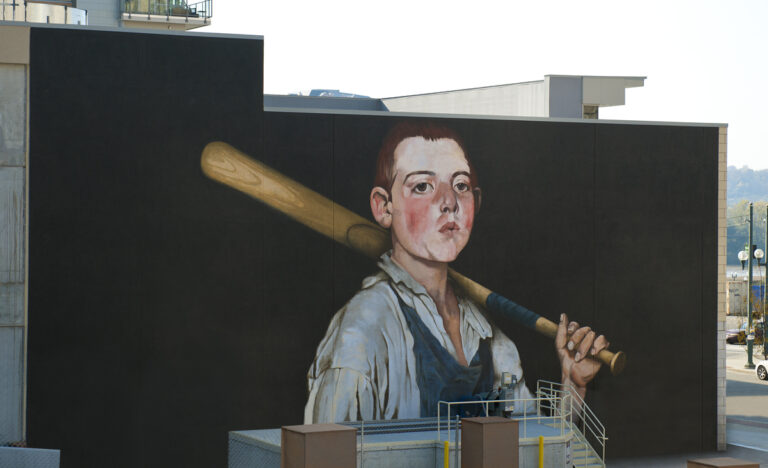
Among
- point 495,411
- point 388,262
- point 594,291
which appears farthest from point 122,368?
point 594,291

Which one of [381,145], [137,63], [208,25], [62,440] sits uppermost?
[208,25]

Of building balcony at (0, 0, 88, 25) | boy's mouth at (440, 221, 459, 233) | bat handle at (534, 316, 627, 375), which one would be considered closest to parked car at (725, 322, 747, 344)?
bat handle at (534, 316, 627, 375)

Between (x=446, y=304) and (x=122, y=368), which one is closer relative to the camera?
(x=122, y=368)

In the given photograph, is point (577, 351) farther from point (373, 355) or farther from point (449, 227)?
point (373, 355)

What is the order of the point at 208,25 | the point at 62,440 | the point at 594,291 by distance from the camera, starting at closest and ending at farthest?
the point at 62,440 < the point at 594,291 < the point at 208,25

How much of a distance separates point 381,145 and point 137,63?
20.2ft

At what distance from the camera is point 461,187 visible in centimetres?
2647

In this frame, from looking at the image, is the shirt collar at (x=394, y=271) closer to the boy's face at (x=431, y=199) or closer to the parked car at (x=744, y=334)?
the boy's face at (x=431, y=199)

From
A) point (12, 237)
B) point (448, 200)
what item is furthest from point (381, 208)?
point (12, 237)

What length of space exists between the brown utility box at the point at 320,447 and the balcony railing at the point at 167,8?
35937 mm

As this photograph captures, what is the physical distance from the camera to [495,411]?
25750 mm

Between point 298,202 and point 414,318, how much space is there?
4.03m

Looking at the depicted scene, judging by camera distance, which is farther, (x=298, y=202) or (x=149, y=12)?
(x=149, y=12)

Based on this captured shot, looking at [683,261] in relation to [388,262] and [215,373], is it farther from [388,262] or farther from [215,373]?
[215,373]
